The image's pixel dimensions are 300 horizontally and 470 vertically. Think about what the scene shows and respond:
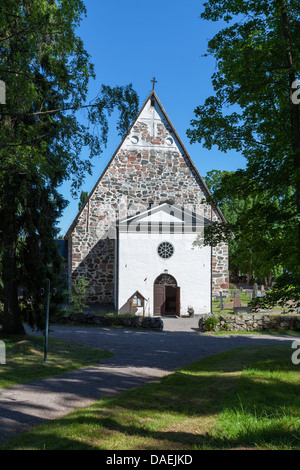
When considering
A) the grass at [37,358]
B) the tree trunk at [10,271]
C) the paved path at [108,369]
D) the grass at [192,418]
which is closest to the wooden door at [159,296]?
the paved path at [108,369]

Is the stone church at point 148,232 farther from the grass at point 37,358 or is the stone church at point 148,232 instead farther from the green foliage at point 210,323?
the grass at point 37,358

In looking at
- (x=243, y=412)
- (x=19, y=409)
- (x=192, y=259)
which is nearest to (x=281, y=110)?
(x=243, y=412)

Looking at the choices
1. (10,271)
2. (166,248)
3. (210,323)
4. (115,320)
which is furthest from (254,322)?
(10,271)

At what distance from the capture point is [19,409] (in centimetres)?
635

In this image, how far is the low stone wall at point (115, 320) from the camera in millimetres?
18188

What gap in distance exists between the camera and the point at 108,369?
31.4 ft

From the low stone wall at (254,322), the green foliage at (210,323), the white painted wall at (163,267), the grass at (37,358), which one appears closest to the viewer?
the grass at (37,358)

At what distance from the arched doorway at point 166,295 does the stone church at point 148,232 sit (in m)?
0.06

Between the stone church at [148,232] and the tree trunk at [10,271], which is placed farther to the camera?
the stone church at [148,232]

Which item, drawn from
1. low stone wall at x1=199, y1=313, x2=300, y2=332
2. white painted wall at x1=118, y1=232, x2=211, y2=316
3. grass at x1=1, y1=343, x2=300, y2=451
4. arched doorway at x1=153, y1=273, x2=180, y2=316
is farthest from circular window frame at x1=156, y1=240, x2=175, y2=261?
grass at x1=1, y1=343, x2=300, y2=451

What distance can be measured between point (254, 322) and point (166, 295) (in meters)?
6.30

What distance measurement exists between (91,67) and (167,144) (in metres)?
16.6

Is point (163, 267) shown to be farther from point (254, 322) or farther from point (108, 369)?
point (108, 369)

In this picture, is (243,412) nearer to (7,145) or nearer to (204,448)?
(204,448)
